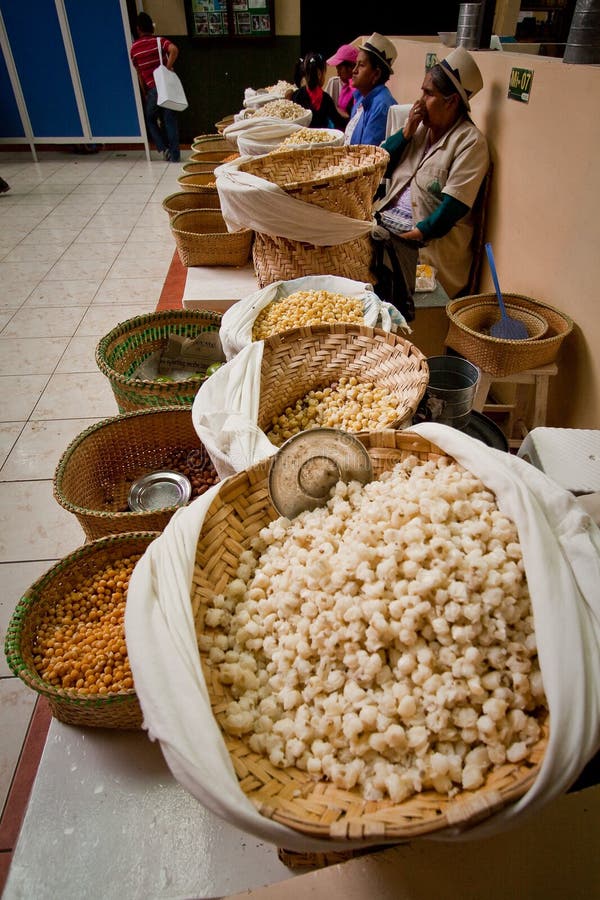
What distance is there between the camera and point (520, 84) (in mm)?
2662

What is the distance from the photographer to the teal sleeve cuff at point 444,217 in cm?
293

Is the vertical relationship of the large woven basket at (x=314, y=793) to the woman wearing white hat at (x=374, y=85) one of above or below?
below

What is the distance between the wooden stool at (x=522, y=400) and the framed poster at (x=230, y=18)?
8.50 metres

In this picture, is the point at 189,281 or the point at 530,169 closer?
the point at 530,169

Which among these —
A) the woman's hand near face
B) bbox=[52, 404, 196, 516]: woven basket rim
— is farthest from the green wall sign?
bbox=[52, 404, 196, 516]: woven basket rim

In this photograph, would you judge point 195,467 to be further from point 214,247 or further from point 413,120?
point 413,120

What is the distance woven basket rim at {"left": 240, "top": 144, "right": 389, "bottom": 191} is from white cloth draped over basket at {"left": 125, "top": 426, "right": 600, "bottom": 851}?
Answer: 1.33 meters

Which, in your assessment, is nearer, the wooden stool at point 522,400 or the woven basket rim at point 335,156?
the woven basket rim at point 335,156

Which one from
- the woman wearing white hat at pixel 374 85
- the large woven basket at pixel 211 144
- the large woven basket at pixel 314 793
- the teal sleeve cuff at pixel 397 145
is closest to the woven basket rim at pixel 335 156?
the teal sleeve cuff at pixel 397 145

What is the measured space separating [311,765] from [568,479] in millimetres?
840

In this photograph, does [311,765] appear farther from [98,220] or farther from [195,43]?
[195,43]

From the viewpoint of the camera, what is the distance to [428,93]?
287 cm

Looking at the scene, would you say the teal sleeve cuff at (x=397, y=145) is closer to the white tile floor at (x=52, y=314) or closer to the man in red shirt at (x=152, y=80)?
the white tile floor at (x=52, y=314)

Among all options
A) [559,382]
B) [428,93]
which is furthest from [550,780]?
[428,93]
